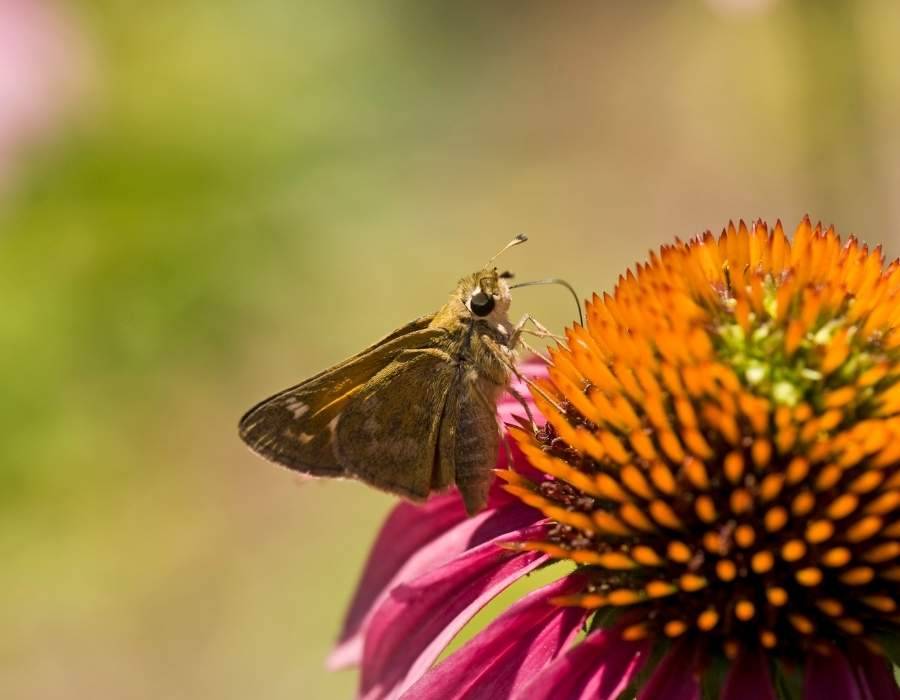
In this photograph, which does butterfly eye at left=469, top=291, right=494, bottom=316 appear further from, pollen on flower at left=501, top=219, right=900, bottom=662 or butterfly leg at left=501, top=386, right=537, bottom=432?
pollen on flower at left=501, top=219, right=900, bottom=662

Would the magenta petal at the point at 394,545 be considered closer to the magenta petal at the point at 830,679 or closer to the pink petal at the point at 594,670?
the pink petal at the point at 594,670

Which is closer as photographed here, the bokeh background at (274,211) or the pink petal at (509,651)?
the pink petal at (509,651)

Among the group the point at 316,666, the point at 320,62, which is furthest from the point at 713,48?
the point at 316,666

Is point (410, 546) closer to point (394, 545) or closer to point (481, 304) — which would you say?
point (394, 545)

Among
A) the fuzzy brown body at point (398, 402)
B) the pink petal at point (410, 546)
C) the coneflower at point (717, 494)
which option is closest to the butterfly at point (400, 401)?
the fuzzy brown body at point (398, 402)

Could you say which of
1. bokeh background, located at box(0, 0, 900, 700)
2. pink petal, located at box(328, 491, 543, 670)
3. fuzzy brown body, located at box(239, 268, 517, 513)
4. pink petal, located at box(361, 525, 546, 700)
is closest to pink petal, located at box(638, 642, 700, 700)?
pink petal, located at box(361, 525, 546, 700)

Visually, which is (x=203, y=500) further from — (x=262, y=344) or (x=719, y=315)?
(x=719, y=315)
